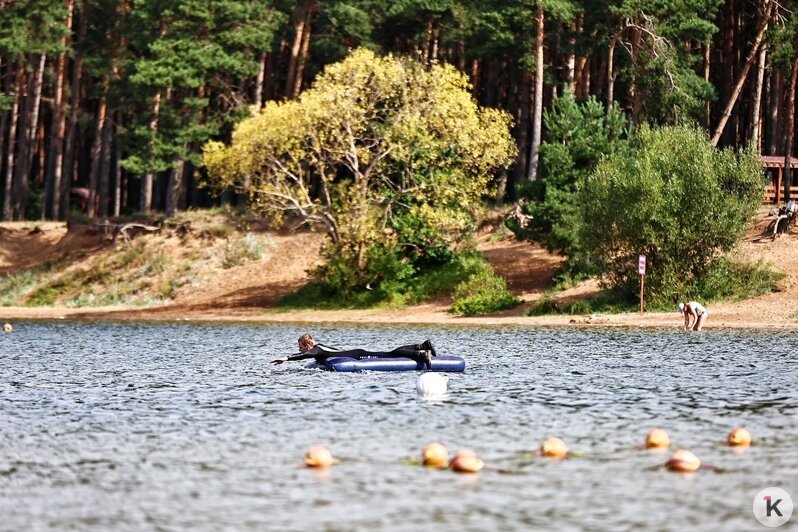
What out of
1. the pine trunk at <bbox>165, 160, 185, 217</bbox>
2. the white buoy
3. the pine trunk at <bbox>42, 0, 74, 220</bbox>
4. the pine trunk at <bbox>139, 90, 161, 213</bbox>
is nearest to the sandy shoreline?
the pine trunk at <bbox>165, 160, 185, 217</bbox>

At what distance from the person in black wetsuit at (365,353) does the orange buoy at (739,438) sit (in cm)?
1282

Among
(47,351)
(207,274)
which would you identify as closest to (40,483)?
(47,351)

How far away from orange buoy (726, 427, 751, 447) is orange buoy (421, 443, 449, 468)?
14.5 ft

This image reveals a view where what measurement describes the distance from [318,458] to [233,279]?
173ft

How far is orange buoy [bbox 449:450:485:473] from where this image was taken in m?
18.8

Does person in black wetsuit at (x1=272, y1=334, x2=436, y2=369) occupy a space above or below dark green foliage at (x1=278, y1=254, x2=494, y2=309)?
below

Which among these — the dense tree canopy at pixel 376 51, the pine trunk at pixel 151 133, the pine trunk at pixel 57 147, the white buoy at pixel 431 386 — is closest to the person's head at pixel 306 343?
the white buoy at pixel 431 386

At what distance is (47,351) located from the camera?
43000 mm

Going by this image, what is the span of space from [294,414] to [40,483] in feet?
25.3

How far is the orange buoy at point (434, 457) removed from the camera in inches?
758

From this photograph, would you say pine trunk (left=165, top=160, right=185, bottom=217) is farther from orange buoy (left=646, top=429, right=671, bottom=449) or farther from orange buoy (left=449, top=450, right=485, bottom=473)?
orange buoy (left=449, top=450, right=485, bottom=473)

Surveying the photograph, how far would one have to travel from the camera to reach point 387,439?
22109 millimetres

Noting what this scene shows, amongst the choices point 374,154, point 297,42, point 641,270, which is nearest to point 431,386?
point 641,270

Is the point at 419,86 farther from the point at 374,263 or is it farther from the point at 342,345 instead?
the point at 342,345
